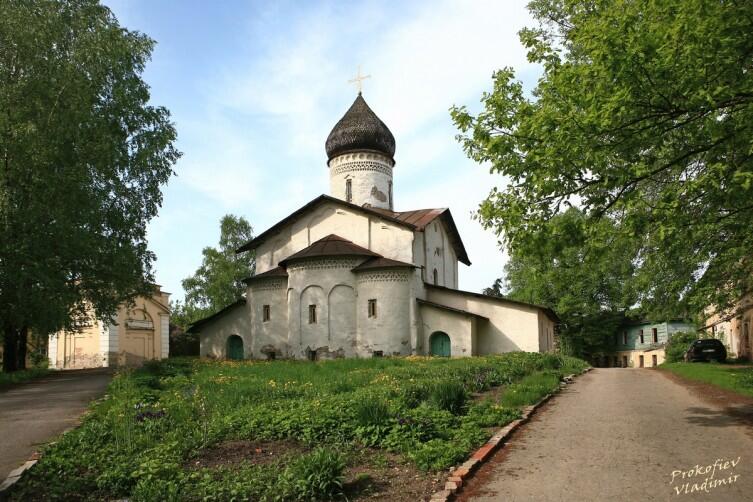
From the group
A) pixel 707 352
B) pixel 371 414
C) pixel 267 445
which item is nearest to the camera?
pixel 267 445

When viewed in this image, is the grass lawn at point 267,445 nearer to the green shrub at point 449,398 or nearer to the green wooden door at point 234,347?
the green shrub at point 449,398

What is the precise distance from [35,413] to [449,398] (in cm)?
752

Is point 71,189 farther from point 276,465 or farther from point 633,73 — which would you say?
point 633,73

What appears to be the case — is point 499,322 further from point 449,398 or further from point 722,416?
point 449,398

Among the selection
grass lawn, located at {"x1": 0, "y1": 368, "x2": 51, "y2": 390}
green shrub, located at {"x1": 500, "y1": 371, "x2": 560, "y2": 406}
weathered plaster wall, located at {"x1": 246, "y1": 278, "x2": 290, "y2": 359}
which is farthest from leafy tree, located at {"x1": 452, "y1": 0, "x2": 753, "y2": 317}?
weathered plaster wall, located at {"x1": 246, "y1": 278, "x2": 290, "y2": 359}

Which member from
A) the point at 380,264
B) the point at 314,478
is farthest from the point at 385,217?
the point at 314,478

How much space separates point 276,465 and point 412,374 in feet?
30.5

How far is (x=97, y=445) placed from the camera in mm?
7848

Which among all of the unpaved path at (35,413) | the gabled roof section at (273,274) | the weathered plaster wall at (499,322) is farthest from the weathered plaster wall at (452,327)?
the unpaved path at (35,413)

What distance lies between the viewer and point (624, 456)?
24.4ft

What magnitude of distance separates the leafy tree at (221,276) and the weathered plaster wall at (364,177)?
1418 centimetres

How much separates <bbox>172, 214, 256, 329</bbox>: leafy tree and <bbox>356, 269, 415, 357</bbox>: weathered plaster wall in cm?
1944

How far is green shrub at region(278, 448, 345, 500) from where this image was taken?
5.79 metres

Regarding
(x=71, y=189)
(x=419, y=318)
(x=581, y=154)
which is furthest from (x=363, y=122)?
(x=581, y=154)
